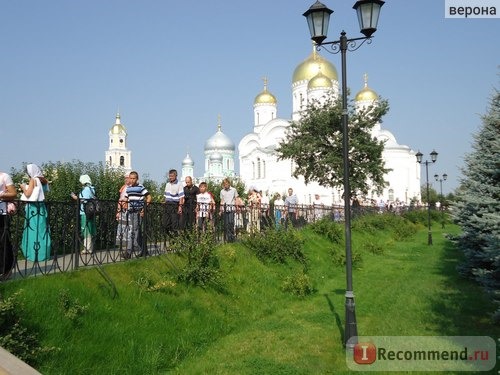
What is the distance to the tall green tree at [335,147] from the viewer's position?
26.5 metres

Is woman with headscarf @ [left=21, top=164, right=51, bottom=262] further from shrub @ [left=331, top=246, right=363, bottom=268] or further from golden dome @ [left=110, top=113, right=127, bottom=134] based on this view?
golden dome @ [left=110, top=113, right=127, bottom=134]

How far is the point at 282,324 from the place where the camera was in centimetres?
766

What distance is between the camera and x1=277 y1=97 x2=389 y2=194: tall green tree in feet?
86.9

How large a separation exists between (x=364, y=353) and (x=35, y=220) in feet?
16.8

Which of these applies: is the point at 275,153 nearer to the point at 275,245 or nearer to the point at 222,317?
the point at 275,245

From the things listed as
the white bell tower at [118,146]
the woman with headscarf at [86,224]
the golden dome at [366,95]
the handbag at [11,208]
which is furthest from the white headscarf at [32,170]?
the white bell tower at [118,146]

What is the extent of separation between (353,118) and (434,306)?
1995 cm

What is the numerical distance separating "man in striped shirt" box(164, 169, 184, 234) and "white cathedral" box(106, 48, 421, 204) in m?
33.6

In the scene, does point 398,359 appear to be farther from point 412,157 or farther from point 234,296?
point 412,157

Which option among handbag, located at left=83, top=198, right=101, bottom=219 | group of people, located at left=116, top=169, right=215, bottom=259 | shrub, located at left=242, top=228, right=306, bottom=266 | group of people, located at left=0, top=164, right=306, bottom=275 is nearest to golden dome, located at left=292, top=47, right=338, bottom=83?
group of people, located at left=0, top=164, right=306, bottom=275

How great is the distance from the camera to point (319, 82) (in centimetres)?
4797

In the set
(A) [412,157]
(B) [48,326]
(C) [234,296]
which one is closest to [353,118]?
(C) [234,296]

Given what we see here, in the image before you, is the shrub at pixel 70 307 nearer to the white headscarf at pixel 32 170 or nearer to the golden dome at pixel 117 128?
the white headscarf at pixel 32 170

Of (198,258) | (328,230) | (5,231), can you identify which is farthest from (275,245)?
(5,231)
